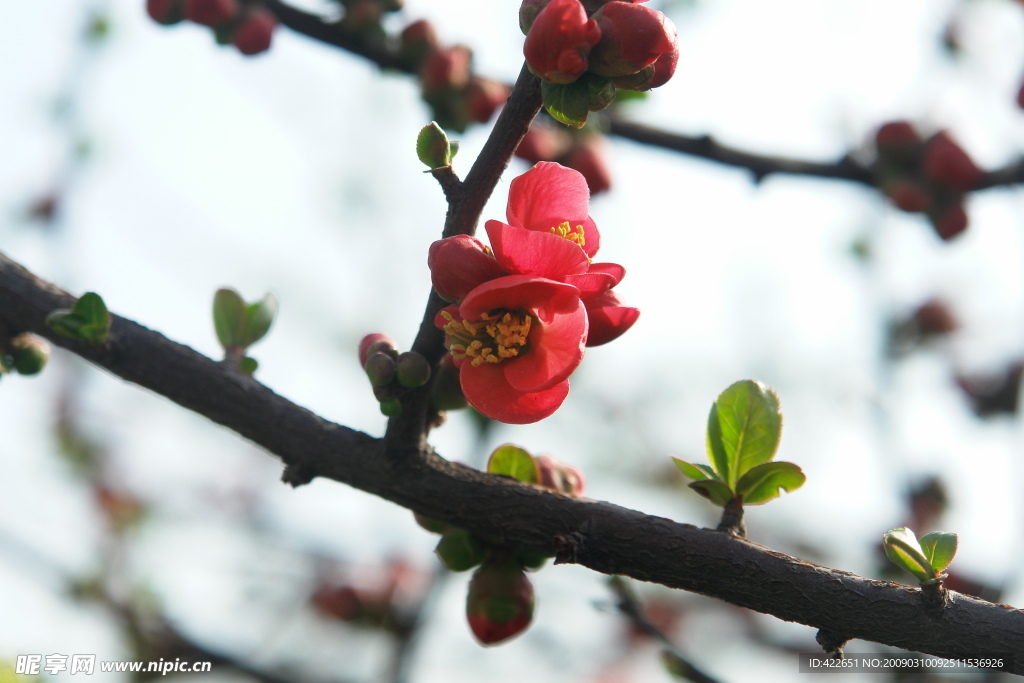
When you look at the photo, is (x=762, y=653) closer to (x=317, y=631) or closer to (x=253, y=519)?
(x=317, y=631)

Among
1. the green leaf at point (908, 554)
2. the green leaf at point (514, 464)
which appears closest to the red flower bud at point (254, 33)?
the green leaf at point (514, 464)

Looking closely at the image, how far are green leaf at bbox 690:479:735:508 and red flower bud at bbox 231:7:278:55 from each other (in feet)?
6.43

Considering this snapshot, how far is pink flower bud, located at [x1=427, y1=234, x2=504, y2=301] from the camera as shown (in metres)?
1.03

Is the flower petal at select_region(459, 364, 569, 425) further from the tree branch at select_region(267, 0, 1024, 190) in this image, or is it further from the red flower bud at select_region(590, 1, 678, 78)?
the tree branch at select_region(267, 0, 1024, 190)

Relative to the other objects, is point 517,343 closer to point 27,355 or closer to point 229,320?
point 229,320

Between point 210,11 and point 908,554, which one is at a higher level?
point 210,11

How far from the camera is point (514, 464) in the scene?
145 cm

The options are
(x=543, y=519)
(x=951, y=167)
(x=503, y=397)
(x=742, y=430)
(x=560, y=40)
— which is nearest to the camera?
(x=560, y=40)

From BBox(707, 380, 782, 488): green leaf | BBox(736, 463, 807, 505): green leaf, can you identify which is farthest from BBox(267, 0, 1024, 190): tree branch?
BBox(736, 463, 807, 505): green leaf

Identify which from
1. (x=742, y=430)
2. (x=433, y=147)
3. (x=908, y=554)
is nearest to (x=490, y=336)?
(x=433, y=147)

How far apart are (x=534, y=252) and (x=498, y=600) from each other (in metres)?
0.71

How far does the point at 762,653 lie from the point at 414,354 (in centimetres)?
371

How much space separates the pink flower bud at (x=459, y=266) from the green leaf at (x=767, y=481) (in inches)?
21.9

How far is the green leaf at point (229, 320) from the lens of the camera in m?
1.57
